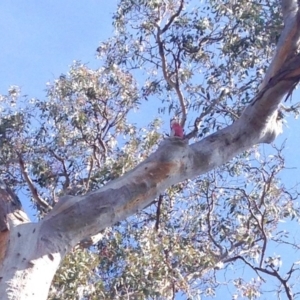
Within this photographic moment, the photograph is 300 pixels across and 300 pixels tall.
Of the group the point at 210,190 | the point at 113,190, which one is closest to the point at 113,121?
the point at 210,190

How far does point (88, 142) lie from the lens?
868 cm

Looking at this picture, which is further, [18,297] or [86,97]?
[86,97]

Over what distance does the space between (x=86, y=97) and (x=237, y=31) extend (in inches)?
84.5

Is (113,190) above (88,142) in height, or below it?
below

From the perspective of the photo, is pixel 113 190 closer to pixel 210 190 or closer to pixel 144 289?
pixel 144 289

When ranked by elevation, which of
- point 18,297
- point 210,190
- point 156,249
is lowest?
point 18,297

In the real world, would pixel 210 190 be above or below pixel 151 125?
below

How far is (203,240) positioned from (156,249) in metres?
1.38

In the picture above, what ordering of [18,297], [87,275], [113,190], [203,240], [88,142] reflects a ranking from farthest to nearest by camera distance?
1. [88,142]
2. [203,240]
3. [87,275]
4. [113,190]
5. [18,297]

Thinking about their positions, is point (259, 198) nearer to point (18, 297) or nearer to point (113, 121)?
point (113, 121)

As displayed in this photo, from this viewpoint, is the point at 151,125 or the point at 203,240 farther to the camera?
the point at 151,125

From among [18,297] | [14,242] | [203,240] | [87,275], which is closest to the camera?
[18,297]

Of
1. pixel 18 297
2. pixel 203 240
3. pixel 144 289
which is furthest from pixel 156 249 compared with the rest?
pixel 18 297

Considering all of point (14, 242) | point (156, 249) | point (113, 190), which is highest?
point (156, 249)
